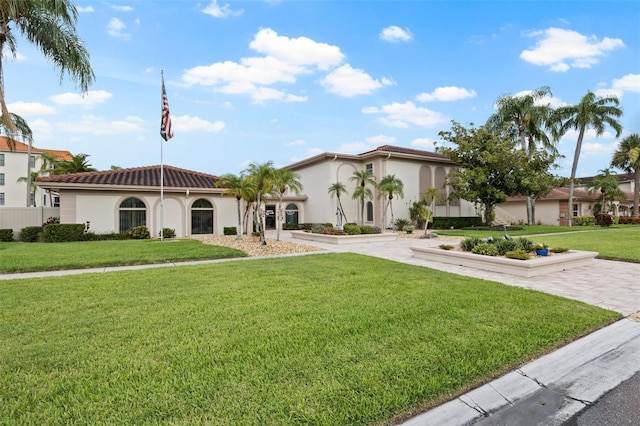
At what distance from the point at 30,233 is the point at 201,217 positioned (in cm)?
899

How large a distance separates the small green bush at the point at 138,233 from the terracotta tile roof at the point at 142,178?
268 cm

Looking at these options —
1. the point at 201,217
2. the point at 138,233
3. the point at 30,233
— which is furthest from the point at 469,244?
the point at 30,233

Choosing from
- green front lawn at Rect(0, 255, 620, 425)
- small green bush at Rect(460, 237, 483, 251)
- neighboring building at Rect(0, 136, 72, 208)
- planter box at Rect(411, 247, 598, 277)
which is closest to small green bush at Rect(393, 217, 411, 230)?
small green bush at Rect(460, 237, 483, 251)

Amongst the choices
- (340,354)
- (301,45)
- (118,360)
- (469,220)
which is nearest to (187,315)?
(118,360)

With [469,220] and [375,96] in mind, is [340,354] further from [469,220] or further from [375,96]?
[469,220]

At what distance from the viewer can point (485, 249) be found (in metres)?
9.23

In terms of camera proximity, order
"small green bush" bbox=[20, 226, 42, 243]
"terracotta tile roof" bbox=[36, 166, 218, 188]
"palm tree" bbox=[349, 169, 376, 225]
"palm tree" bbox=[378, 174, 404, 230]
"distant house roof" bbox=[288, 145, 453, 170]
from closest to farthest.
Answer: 1. "small green bush" bbox=[20, 226, 42, 243]
2. "terracotta tile roof" bbox=[36, 166, 218, 188]
3. "palm tree" bbox=[378, 174, 404, 230]
4. "palm tree" bbox=[349, 169, 376, 225]
5. "distant house roof" bbox=[288, 145, 453, 170]

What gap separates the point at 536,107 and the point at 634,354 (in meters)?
29.7

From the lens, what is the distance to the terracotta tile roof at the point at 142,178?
18281 millimetres

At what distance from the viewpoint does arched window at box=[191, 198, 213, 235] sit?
69.1 ft

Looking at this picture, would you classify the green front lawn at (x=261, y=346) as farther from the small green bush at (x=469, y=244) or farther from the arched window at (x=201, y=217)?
the arched window at (x=201, y=217)

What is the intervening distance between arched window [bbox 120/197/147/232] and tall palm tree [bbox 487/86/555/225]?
2866cm

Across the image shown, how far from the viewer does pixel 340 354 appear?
3.32 m

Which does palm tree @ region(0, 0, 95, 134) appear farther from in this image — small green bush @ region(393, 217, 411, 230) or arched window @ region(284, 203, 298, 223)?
small green bush @ region(393, 217, 411, 230)
